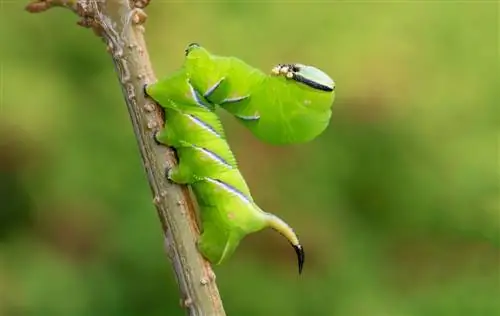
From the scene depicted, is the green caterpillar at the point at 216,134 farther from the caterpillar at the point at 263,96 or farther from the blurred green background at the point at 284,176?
the blurred green background at the point at 284,176

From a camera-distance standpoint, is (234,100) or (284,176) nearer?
(234,100)

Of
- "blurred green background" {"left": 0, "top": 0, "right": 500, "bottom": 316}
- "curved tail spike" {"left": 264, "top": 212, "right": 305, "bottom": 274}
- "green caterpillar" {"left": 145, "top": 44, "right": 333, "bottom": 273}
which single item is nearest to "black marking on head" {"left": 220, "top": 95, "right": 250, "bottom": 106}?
"green caterpillar" {"left": 145, "top": 44, "right": 333, "bottom": 273}

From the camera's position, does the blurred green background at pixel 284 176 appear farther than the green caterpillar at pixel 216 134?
Yes

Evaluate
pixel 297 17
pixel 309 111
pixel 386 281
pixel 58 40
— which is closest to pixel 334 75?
pixel 297 17

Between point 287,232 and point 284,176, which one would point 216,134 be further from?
point 284,176

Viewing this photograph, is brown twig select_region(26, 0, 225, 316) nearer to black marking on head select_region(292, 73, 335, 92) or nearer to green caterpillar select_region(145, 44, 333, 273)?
green caterpillar select_region(145, 44, 333, 273)

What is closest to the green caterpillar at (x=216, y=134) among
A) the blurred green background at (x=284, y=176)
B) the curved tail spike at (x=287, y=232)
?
the curved tail spike at (x=287, y=232)

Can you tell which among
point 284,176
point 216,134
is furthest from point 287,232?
point 284,176
